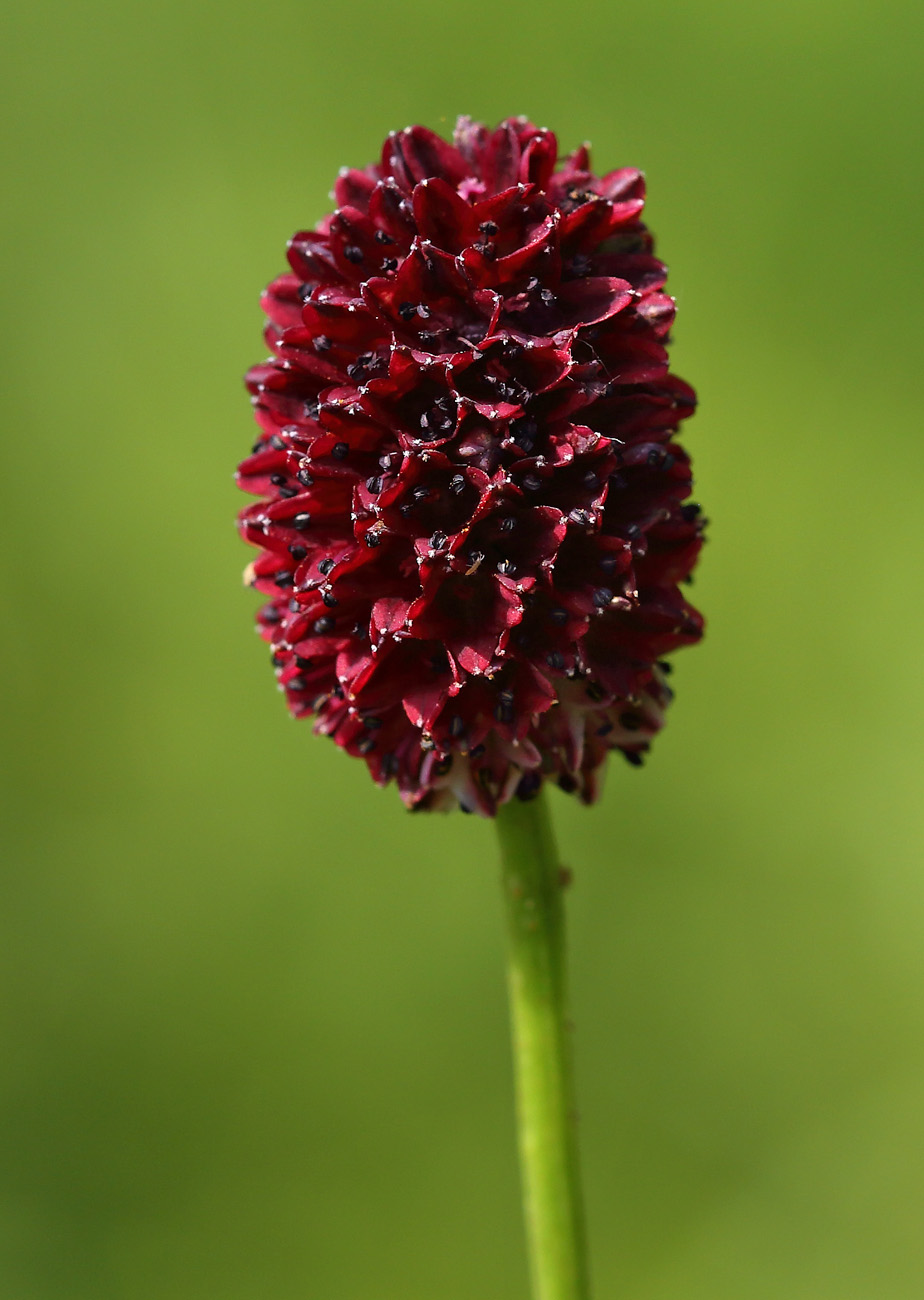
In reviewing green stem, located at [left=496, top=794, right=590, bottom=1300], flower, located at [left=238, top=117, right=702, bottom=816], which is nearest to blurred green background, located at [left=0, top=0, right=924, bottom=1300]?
green stem, located at [left=496, top=794, right=590, bottom=1300]

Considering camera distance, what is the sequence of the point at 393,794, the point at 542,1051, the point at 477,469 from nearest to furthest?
the point at 477,469 < the point at 542,1051 < the point at 393,794

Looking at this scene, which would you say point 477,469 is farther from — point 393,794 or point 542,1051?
point 393,794

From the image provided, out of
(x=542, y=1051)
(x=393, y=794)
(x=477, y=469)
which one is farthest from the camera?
(x=393, y=794)

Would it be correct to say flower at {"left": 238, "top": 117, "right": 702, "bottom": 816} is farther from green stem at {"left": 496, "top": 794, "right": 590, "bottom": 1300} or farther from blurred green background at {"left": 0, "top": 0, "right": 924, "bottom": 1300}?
blurred green background at {"left": 0, "top": 0, "right": 924, "bottom": 1300}

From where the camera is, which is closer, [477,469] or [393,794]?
[477,469]

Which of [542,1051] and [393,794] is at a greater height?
[393,794]

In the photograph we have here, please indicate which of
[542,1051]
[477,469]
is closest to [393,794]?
[542,1051]

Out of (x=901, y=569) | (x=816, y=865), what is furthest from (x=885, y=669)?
(x=816, y=865)

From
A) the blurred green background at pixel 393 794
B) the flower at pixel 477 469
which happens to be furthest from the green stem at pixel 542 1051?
the blurred green background at pixel 393 794
